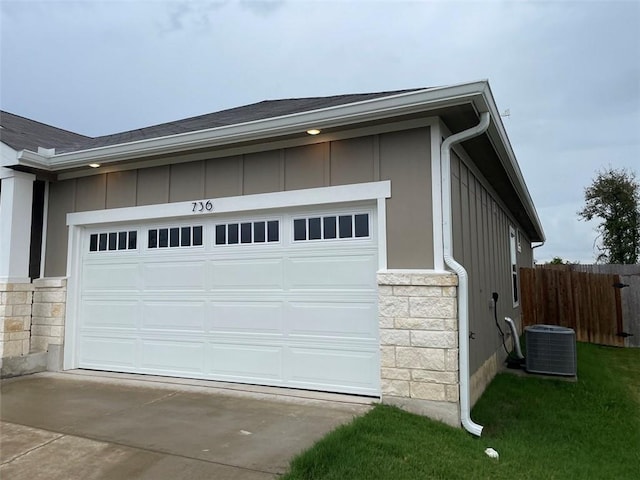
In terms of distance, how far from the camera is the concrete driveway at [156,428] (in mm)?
3236

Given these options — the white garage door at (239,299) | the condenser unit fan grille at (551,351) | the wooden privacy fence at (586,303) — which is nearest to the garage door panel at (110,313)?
the white garage door at (239,299)

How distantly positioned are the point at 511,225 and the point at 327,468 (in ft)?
31.8

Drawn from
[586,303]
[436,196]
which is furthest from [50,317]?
[586,303]

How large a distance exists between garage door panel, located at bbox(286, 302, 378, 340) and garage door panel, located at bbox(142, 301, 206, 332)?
1366mm

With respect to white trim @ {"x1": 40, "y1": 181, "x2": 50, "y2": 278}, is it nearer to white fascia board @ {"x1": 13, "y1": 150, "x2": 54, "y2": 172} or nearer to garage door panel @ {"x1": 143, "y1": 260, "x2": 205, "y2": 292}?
white fascia board @ {"x1": 13, "y1": 150, "x2": 54, "y2": 172}

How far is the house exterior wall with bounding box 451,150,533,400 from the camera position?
5.41m

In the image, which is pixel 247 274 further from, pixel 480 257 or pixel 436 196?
Result: pixel 480 257

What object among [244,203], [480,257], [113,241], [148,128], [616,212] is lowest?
[480,257]

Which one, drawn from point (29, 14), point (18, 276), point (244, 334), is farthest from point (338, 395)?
point (29, 14)

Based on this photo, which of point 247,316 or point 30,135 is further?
point 30,135

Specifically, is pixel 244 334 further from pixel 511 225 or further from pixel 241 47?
pixel 241 47

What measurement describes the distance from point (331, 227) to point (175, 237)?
7.80ft

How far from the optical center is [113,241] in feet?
22.2

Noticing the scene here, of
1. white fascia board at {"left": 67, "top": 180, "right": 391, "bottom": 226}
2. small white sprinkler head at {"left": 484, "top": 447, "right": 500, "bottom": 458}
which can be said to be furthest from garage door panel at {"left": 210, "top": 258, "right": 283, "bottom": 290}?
small white sprinkler head at {"left": 484, "top": 447, "right": 500, "bottom": 458}
